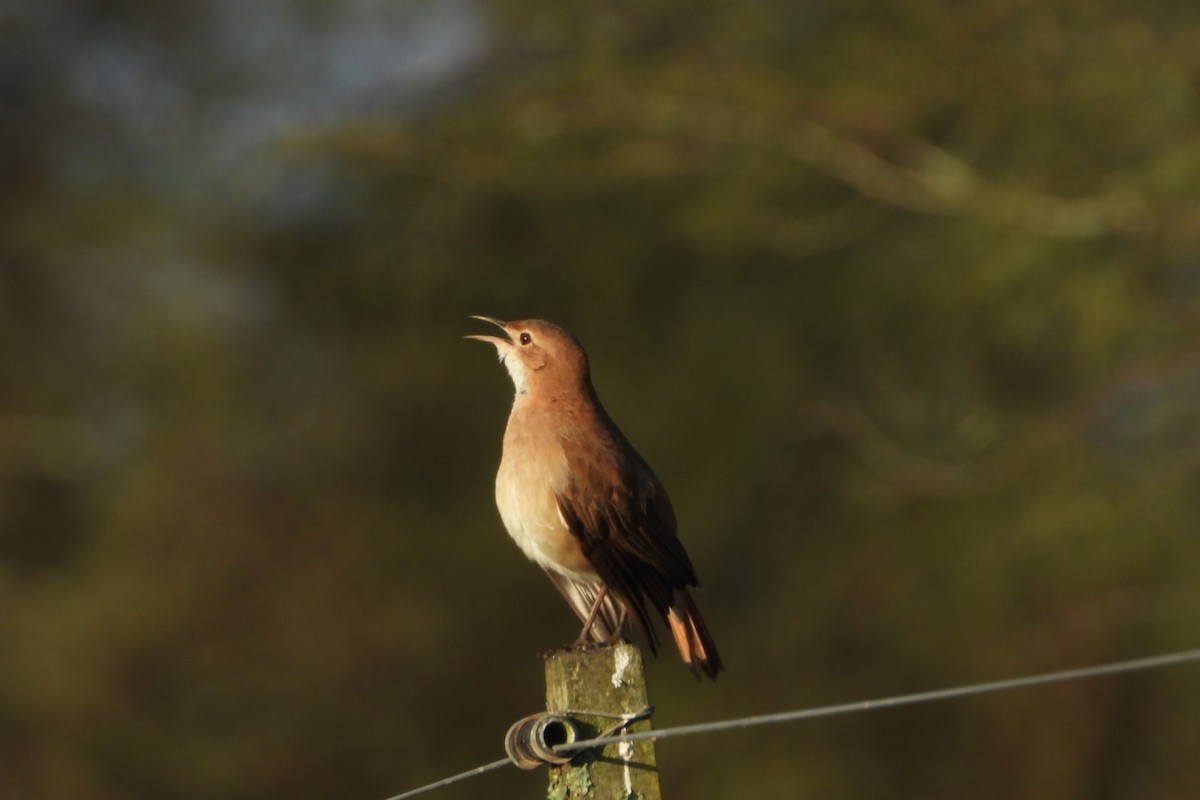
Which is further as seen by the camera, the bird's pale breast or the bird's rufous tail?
the bird's pale breast

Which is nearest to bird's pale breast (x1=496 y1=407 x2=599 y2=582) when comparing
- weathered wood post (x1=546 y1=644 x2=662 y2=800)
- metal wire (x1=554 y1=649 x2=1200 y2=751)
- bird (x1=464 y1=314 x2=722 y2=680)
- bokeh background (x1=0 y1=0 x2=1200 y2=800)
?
bird (x1=464 y1=314 x2=722 y2=680)

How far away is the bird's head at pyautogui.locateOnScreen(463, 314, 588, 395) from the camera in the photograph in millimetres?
5828

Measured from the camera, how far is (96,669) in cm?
1745

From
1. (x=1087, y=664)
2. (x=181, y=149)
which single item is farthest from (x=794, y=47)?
(x=181, y=149)

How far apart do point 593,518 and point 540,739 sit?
166 cm

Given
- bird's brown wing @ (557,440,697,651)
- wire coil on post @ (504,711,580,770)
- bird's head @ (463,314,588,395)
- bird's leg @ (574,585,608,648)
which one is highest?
bird's head @ (463,314,588,395)

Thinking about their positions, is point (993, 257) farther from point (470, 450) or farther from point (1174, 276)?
point (470, 450)

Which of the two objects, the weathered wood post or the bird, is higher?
the bird

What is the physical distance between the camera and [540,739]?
147 inches

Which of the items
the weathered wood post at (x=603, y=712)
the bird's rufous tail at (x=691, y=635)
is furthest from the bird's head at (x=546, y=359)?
the weathered wood post at (x=603, y=712)

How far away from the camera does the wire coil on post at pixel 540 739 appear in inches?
147

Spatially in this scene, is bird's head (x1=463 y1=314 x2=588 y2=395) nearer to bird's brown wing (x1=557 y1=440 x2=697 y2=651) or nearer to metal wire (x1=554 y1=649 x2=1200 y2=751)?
bird's brown wing (x1=557 y1=440 x2=697 y2=651)

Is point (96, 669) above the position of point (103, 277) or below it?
below

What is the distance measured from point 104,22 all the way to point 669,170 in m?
11.9
